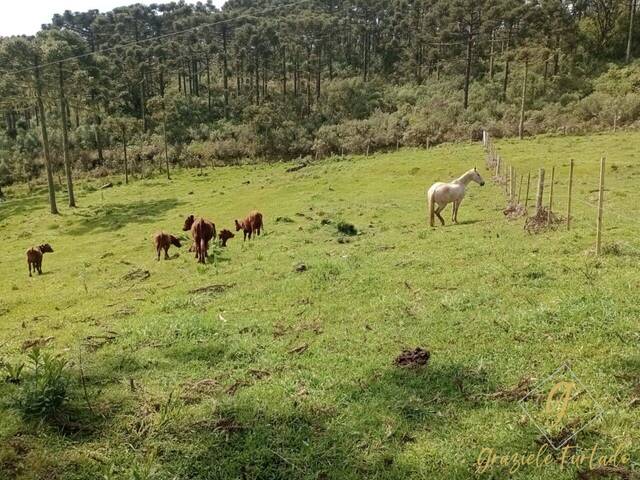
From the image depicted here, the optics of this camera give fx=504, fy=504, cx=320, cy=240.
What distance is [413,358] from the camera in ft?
25.6

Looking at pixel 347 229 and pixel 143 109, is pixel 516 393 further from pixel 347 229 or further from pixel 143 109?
pixel 143 109

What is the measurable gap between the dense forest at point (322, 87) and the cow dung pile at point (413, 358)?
115 feet

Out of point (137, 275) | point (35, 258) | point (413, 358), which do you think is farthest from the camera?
point (35, 258)

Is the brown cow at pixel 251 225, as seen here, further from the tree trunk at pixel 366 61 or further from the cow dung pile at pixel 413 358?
the tree trunk at pixel 366 61

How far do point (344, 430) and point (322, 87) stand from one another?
9096cm

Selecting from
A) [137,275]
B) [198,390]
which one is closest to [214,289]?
[137,275]

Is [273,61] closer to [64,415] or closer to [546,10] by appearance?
[546,10]

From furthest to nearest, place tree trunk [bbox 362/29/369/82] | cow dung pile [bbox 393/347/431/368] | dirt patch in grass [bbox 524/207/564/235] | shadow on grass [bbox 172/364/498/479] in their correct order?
tree trunk [bbox 362/29/369/82] < dirt patch in grass [bbox 524/207/564/235] < cow dung pile [bbox 393/347/431/368] < shadow on grass [bbox 172/364/498/479]

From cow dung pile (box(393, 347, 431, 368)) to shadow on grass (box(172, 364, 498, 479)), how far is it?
0.75 feet

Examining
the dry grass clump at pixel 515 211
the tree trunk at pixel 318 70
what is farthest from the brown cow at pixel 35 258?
the tree trunk at pixel 318 70

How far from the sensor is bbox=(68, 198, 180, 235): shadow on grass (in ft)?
109

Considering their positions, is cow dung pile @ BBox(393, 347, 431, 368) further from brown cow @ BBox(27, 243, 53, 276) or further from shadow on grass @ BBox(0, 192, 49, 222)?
shadow on grass @ BBox(0, 192, 49, 222)

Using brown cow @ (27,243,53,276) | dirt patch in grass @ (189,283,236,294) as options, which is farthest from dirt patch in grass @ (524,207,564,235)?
brown cow @ (27,243,53,276)

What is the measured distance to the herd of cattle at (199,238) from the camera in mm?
18734
